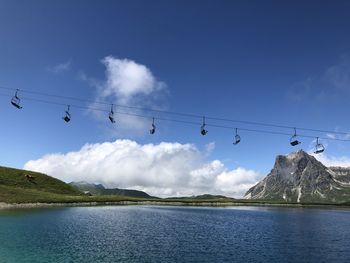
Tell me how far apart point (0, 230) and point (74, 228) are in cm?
1806

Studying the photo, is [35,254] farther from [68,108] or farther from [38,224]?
[38,224]

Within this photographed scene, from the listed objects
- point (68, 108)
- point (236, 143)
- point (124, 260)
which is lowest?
Result: point (124, 260)

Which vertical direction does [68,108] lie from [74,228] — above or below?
above

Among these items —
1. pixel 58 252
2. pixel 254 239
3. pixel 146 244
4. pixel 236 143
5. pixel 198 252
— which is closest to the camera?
pixel 58 252

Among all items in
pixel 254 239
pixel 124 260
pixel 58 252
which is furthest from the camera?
pixel 254 239

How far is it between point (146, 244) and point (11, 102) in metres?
37.2

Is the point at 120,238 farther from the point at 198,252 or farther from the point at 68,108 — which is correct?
the point at 68,108

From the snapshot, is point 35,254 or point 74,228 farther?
point 74,228

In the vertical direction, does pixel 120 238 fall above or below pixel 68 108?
below

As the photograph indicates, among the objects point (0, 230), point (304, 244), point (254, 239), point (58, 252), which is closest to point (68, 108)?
point (58, 252)

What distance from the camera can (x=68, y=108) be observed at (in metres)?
66.4

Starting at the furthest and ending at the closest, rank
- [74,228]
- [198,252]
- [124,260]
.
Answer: [74,228] < [198,252] < [124,260]

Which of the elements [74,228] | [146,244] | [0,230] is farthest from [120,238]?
[0,230]

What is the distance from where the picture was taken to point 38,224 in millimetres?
87375
